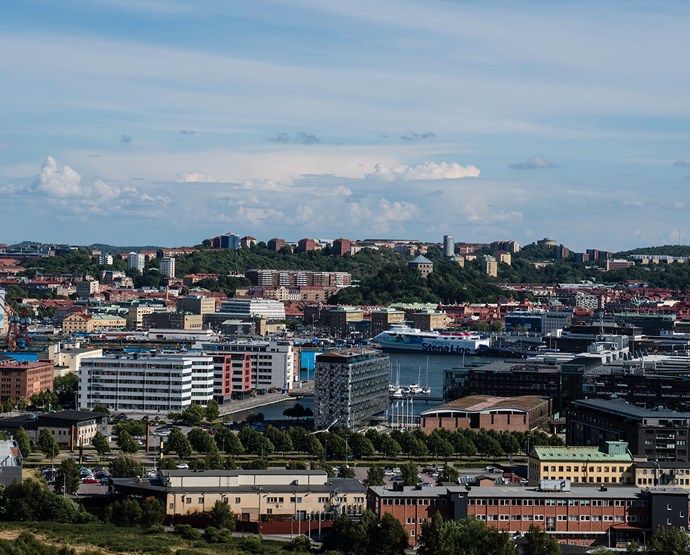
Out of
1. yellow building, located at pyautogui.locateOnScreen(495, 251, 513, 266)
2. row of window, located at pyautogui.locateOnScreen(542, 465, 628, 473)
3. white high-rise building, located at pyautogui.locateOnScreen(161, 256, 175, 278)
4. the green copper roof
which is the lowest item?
row of window, located at pyautogui.locateOnScreen(542, 465, 628, 473)

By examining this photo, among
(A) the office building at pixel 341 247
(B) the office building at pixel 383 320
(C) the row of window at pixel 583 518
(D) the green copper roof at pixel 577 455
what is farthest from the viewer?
(A) the office building at pixel 341 247

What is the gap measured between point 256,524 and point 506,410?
10.5 m

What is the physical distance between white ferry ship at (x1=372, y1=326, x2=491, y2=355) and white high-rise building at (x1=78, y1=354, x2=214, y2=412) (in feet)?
75.2

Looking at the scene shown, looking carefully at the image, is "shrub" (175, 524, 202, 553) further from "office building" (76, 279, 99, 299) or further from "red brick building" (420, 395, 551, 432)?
"office building" (76, 279, 99, 299)

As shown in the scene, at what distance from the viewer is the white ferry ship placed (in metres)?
53.4

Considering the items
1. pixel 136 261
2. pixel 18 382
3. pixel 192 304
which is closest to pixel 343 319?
pixel 192 304

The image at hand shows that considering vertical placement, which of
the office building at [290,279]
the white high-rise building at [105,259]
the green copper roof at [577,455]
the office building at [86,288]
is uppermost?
the white high-rise building at [105,259]

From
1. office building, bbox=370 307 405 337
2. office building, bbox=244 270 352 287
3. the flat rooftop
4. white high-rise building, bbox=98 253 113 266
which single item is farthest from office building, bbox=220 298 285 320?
the flat rooftop

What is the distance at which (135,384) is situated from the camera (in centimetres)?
3061

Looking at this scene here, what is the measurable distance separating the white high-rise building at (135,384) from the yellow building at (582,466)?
1191 centimetres

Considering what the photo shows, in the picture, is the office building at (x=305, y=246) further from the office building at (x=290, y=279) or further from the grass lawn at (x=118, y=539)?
the grass lawn at (x=118, y=539)

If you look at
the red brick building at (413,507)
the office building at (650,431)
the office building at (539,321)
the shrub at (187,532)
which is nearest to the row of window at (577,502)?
the red brick building at (413,507)

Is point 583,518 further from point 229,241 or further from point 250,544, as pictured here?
point 229,241

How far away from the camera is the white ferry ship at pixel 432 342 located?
5341 centimetres
